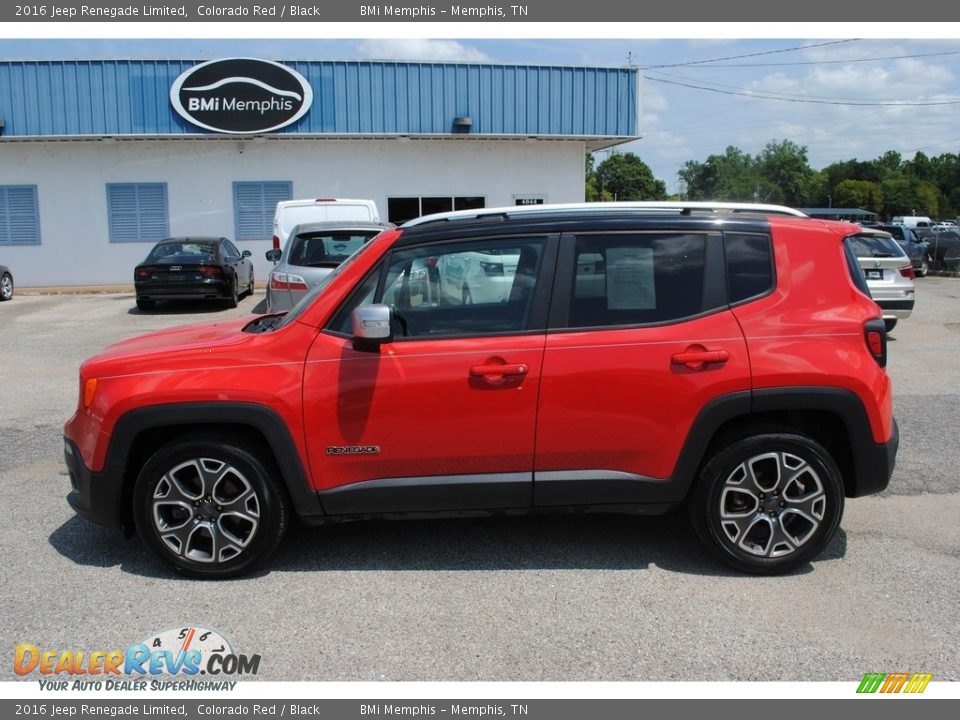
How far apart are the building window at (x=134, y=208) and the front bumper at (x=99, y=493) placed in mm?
18965

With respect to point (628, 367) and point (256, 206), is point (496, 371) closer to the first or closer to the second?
point (628, 367)

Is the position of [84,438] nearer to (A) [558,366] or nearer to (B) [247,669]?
(B) [247,669]

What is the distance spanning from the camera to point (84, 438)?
4266 mm

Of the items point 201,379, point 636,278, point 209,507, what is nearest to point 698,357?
point 636,278

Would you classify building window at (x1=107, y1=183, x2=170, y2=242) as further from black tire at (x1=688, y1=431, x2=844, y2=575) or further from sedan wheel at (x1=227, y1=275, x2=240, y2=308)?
black tire at (x1=688, y1=431, x2=844, y2=575)

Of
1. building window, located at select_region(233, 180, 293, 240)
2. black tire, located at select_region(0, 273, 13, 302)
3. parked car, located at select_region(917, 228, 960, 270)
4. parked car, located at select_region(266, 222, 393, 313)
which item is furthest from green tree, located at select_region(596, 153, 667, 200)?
parked car, located at select_region(266, 222, 393, 313)

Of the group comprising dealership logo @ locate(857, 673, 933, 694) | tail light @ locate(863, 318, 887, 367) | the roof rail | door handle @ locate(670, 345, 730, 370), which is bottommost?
dealership logo @ locate(857, 673, 933, 694)

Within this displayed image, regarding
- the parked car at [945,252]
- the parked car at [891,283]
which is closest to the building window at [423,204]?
the parked car at [891,283]

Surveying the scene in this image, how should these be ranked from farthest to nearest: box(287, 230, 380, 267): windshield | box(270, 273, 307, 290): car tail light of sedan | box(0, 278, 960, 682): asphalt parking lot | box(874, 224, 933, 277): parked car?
box(874, 224, 933, 277): parked car, box(287, 230, 380, 267): windshield, box(270, 273, 307, 290): car tail light of sedan, box(0, 278, 960, 682): asphalt parking lot

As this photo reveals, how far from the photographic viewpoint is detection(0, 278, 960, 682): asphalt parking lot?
11.5 feet

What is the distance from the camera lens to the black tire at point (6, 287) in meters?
18.8

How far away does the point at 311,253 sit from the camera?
10508 millimetres

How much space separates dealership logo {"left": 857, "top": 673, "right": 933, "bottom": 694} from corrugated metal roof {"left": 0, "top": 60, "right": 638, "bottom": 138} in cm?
1985

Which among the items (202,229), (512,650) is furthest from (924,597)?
(202,229)
